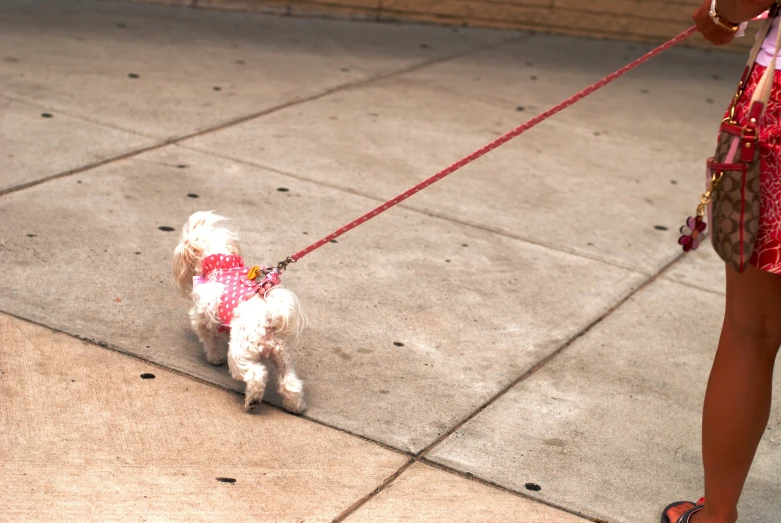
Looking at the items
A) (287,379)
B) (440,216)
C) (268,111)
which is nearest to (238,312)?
(287,379)

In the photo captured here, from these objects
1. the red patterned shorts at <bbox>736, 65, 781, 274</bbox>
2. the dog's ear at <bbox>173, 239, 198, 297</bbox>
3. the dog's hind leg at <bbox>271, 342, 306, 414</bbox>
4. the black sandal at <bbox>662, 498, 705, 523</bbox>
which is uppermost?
the red patterned shorts at <bbox>736, 65, 781, 274</bbox>

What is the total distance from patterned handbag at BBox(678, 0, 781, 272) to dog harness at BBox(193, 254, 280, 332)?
135 cm

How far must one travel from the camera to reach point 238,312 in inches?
121

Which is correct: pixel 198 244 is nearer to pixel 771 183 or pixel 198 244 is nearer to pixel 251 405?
pixel 251 405

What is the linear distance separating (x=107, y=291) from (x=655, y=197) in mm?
3050

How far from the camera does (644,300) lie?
4.29m

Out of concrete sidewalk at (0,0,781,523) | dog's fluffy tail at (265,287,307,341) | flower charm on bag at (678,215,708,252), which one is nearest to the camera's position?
flower charm on bag at (678,215,708,252)

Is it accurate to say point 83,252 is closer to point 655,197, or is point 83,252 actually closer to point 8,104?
point 8,104

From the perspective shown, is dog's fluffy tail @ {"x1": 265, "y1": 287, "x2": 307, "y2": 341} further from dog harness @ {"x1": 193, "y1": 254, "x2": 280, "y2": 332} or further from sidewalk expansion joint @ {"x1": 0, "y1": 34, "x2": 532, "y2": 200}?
sidewalk expansion joint @ {"x1": 0, "y1": 34, "x2": 532, "y2": 200}

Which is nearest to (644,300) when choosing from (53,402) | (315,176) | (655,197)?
(655,197)

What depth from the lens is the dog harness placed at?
3.10m

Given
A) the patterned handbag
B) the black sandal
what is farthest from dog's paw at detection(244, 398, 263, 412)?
the patterned handbag

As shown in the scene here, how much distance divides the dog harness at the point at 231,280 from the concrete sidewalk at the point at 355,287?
299mm

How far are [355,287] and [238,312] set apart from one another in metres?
1.03
